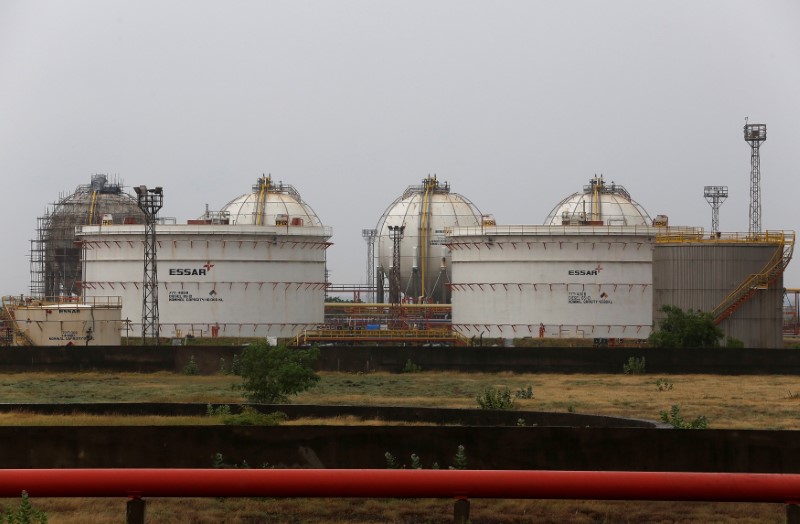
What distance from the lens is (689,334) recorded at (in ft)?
212

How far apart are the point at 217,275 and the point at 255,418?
5189cm

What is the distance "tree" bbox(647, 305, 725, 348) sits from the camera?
64.1m

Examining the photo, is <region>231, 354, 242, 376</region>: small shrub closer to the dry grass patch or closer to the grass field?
the grass field

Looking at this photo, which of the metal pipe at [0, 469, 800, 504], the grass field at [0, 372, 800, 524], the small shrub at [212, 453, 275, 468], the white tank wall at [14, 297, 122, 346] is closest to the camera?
the metal pipe at [0, 469, 800, 504]

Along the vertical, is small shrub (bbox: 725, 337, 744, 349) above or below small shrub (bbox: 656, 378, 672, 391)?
above

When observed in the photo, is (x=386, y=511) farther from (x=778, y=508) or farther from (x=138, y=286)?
(x=138, y=286)

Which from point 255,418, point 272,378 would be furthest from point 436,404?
point 255,418

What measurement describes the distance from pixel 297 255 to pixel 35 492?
240 ft

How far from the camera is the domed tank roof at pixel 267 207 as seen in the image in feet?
291

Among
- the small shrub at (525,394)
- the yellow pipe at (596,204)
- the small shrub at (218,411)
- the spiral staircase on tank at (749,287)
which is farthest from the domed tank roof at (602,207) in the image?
the small shrub at (218,411)

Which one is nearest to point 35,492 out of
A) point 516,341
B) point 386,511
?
point 386,511

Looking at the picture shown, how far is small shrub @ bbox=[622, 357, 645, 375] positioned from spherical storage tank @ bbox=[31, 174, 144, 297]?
2193 inches

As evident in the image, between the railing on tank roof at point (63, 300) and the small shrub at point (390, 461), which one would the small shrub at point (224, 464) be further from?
the railing on tank roof at point (63, 300)

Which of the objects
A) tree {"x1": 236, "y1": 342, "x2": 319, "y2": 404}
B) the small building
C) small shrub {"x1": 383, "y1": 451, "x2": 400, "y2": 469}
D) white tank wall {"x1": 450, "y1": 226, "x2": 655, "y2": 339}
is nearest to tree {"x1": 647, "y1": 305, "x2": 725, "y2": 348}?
white tank wall {"x1": 450, "y1": 226, "x2": 655, "y2": 339}
